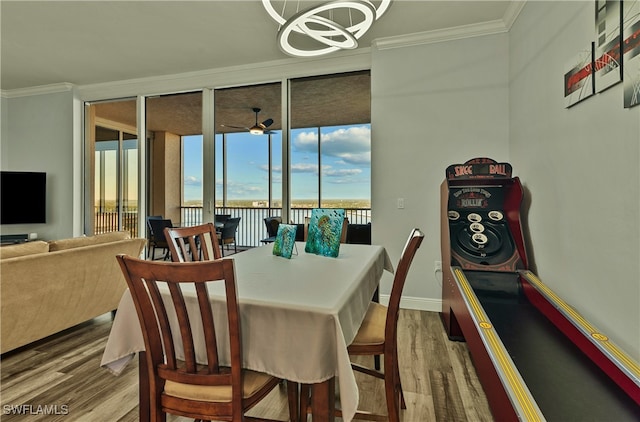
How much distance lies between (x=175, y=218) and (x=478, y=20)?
695 cm

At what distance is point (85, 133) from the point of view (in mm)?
4828

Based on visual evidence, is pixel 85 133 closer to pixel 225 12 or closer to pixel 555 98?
pixel 225 12

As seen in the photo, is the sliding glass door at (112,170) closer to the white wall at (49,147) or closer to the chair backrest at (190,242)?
the white wall at (49,147)

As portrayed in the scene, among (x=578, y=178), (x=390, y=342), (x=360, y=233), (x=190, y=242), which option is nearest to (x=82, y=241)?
(x=190, y=242)

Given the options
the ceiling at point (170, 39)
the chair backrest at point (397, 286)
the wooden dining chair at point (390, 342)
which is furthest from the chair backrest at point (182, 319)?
the ceiling at point (170, 39)

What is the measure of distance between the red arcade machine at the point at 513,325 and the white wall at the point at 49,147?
5.38 m

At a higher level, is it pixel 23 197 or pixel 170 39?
pixel 170 39

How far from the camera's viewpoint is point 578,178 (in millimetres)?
1722

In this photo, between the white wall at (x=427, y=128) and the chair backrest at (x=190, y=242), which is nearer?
the chair backrest at (x=190, y=242)

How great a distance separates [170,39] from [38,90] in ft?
10.5

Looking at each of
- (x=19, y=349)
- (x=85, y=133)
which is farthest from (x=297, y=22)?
(x=85, y=133)

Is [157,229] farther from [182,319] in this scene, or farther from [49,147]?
[182,319]

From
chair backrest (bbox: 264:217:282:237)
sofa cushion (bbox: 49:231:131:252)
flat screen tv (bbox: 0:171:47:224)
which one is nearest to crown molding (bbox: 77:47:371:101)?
flat screen tv (bbox: 0:171:47:224)

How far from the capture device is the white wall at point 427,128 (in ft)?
10.1
